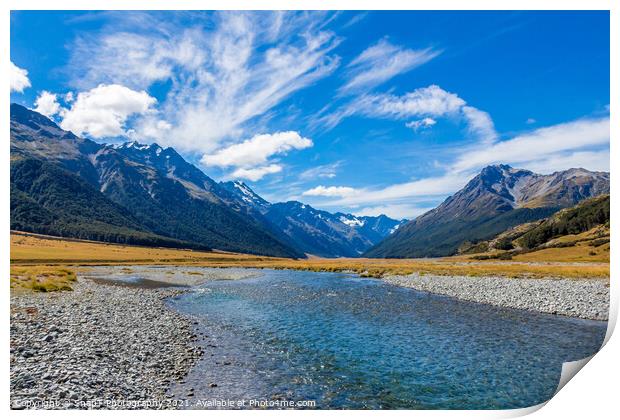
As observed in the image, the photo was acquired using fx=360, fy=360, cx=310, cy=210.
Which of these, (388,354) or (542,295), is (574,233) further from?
(388,354)

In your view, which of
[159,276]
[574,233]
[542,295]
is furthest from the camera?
[574,233]

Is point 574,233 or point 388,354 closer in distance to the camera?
point 388,354

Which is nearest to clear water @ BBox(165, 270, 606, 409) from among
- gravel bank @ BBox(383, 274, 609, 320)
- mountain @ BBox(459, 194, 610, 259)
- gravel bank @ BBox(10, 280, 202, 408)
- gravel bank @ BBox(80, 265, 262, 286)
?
gravel bank @ BBox(10, 280, 202, 408)

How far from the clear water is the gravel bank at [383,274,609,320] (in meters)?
2.30

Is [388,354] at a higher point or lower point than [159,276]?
higher

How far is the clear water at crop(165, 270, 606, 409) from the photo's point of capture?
45.5 feet

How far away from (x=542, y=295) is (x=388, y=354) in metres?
25.4

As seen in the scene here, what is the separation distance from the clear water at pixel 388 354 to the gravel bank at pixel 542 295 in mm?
2298

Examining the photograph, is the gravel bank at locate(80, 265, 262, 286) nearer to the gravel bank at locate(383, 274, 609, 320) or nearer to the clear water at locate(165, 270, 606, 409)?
the clear water at locate(165, 270, 606, 409)

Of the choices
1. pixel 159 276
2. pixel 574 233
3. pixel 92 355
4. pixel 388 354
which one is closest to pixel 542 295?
pixel 388 354

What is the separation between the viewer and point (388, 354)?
1866 centimetres

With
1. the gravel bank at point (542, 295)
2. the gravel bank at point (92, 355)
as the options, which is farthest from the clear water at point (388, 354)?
the gravel bank at point (542, 295)

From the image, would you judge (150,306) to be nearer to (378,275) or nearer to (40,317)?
(40,317)

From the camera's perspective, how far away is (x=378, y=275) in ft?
240
